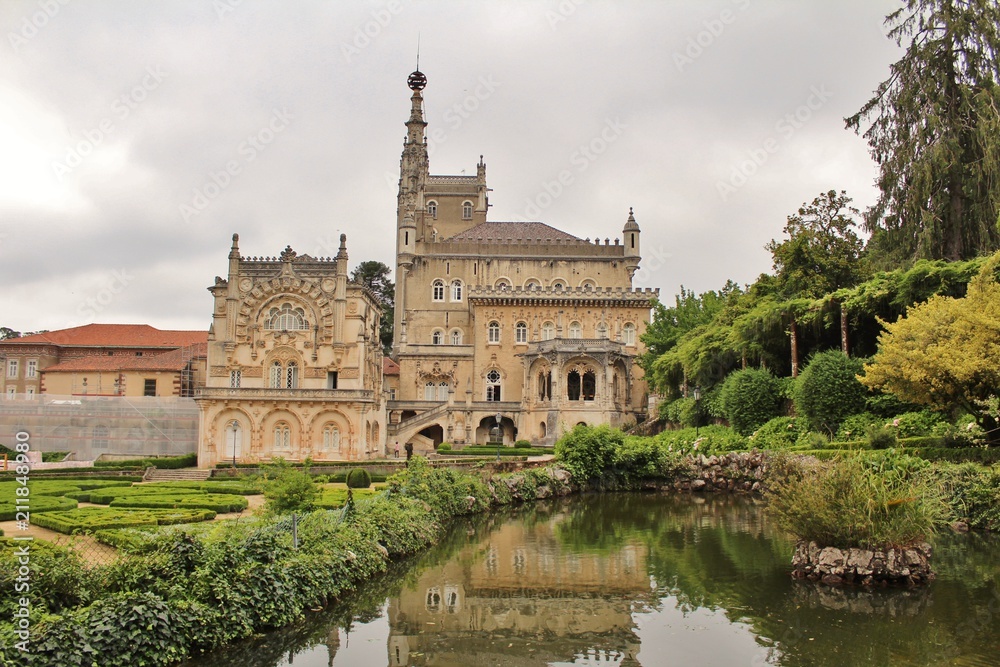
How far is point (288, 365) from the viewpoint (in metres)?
41.7

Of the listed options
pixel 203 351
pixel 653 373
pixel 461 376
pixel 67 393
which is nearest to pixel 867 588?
pixel 653 373

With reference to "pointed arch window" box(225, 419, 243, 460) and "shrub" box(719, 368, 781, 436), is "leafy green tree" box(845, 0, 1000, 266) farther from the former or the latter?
"pointed arch window" box(225, 419, 243, 460)

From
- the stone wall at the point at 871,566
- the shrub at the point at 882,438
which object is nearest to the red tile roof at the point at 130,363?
the shrub at the point at 882,438

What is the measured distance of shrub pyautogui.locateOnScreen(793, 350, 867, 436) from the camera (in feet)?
88.7

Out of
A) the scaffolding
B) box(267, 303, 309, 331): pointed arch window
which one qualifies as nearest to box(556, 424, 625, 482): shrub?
box(267, 303, 309, 331): pointed arch window

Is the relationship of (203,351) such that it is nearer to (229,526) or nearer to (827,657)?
(229,526)

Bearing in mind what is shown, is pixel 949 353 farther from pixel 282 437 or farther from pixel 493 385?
pixel 493 385

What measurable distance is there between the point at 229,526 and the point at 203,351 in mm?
38164

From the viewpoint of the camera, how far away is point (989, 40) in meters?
30.4

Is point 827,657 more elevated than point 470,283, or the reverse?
point 470,283

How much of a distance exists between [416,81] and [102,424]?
39903mm

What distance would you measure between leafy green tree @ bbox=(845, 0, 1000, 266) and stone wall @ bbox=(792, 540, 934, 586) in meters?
19.8

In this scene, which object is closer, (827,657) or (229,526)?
(827,657)

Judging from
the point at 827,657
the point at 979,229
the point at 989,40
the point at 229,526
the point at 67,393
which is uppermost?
the point at 989,40
